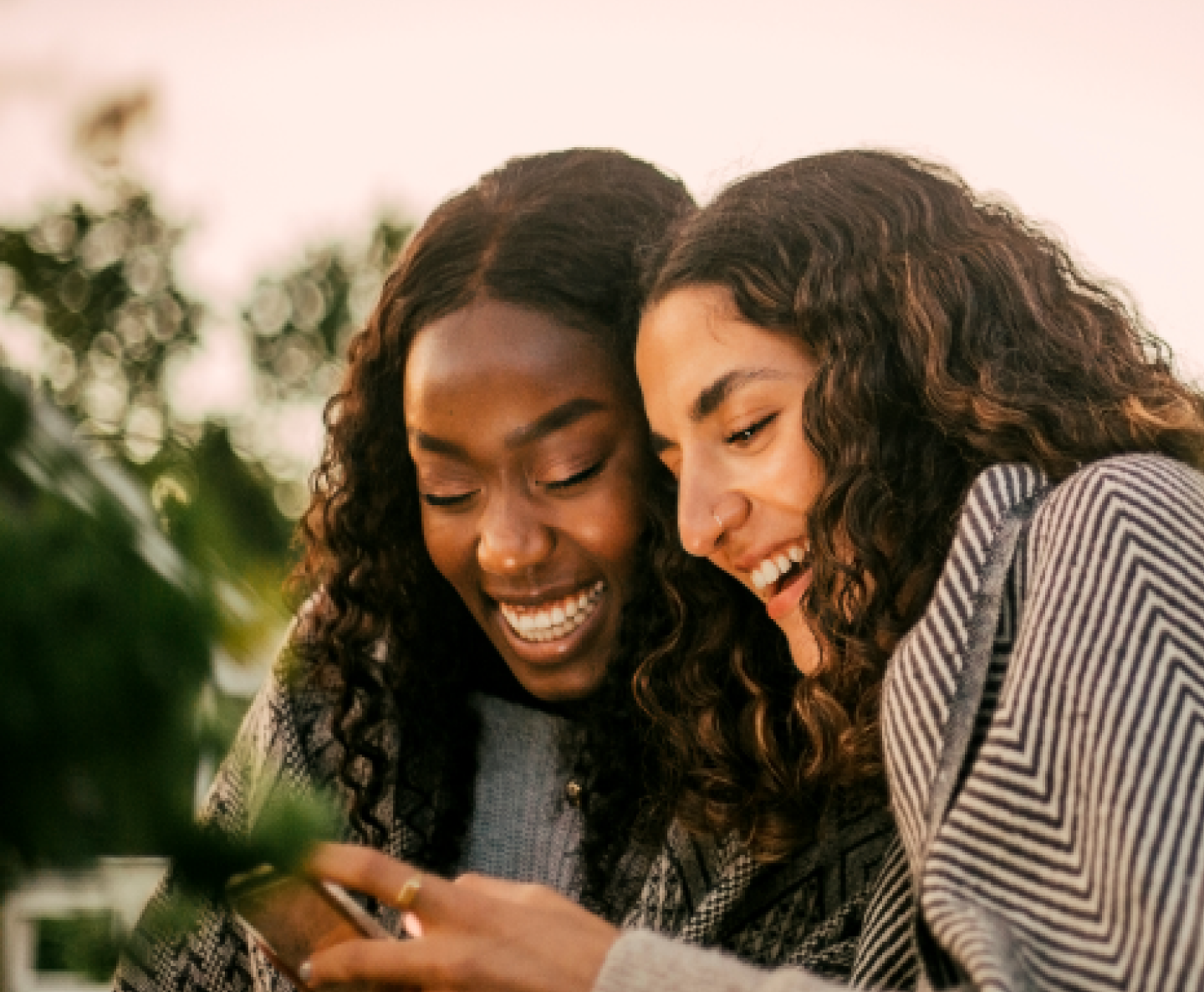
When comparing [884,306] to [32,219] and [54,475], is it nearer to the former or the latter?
[32,219]

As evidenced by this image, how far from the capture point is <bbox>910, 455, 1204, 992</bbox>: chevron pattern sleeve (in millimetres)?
1333

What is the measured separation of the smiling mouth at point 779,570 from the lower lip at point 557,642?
1.48 ft

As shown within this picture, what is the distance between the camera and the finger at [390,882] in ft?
4.17

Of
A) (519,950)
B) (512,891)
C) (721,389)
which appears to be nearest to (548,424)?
(721,389)

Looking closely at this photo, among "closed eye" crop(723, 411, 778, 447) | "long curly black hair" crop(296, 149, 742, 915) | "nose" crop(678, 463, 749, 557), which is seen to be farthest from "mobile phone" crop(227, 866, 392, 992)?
"long curly black hair" crop(296, 149, 742, 915)

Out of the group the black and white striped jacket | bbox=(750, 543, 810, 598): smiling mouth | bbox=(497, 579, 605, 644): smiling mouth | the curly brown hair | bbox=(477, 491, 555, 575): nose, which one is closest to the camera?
the black and white striped jacket

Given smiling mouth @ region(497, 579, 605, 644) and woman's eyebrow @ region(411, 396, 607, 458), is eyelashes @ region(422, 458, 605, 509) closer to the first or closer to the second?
woman's eyebrow @ region(411, 396, 607, 458)

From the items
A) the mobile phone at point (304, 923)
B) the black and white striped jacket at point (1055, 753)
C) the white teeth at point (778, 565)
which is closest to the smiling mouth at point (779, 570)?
the white teeth at point (778, 565)

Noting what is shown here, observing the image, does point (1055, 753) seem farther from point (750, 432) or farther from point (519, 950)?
point (750, 432)

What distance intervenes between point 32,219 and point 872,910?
1467 millimetres

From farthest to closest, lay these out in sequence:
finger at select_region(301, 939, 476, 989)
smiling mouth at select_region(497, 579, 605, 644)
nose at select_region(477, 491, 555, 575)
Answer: smiling mouth at select_region(497, 579, 605, 644) → nose at select_region(477, 491, 555, 575) → finger at select_region(301, 939, 476, 989)

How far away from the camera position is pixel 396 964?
1286 millimetres

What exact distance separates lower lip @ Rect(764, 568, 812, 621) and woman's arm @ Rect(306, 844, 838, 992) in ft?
2.20

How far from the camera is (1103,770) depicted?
1.39m
